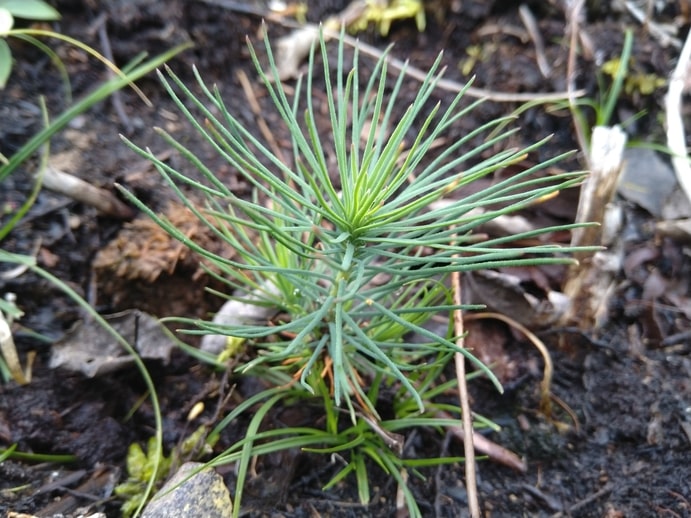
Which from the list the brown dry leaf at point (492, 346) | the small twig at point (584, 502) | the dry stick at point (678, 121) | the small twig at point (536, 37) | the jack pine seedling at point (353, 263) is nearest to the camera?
the jack pine seedling at point (353, 263)

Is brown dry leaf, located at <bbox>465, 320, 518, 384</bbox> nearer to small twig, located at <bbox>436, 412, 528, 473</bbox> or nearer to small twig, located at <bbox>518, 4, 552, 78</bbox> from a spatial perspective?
small twig, located at <bbox>436, 412, 528, 473</bbox>

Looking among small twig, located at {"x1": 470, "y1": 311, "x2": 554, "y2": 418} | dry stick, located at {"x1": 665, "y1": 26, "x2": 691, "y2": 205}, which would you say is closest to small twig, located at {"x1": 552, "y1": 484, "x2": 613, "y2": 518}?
small twig, located at {"x1": 470, "y1": 311, "x2": 554, "y2": 418}

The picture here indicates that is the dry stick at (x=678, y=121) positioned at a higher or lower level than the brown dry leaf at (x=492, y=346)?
higher

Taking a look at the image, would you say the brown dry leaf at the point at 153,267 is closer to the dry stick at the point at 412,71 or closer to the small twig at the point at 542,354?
the small twig at the point at 542,354

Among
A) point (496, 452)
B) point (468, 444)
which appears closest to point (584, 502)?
point (496, 452)

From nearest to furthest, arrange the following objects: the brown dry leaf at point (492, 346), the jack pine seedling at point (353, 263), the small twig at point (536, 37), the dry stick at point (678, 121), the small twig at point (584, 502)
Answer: the jack pine seedling at point (353, 263) < the small twig at point (584, 502) < the brown dry leaf at point (492, 346) < the dry stick at point (678, 121) < the small twig at point (536, 37)

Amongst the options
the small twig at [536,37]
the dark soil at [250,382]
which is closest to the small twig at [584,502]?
the dark soil at [250,382]

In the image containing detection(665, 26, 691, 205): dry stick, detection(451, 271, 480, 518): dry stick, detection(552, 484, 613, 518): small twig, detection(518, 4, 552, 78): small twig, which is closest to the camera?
detection(451, 271, 480, 518): dry stick
